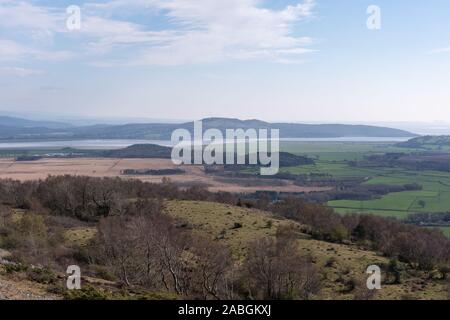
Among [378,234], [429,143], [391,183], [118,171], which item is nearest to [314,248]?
[378,234]

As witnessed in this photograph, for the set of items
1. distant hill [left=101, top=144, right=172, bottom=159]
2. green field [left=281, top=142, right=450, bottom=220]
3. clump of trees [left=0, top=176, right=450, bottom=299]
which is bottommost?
green field [left=281, top=142, right=450, bottom=220]

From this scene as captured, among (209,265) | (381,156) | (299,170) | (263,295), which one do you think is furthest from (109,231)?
(381,156)

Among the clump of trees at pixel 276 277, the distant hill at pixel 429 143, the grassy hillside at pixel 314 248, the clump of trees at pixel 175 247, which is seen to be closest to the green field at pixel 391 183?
the clump of trees at pixel 175 247

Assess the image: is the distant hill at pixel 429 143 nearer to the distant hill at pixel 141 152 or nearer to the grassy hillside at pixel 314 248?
the distant hill at pixel 141 152

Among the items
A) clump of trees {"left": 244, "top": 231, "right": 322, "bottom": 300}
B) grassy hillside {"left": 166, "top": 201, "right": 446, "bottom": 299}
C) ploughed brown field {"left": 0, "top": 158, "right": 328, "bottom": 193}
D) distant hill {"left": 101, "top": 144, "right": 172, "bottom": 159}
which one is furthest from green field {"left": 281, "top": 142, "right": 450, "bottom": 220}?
clump of trees {"left": 244, "top": 231, "right": 322, "bottom": 300}

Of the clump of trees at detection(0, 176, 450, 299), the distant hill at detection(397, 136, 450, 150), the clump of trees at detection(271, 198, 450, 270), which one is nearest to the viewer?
the clump of trees at detection(0, 176, 450, 299)

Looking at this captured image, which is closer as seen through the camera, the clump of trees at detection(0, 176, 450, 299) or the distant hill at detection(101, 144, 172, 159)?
the clump of trees at detection(0, 176, 450, 299)

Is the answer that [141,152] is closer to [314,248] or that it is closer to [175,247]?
[314,248]

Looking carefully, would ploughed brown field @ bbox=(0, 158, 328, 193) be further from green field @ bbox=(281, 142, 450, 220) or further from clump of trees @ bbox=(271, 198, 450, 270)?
clump of trees @ bbox=(271, 198, 450, 270)
